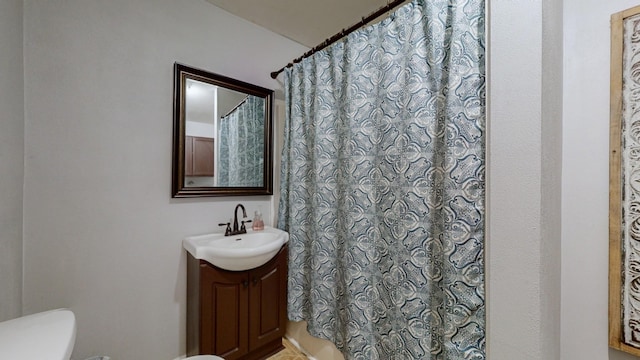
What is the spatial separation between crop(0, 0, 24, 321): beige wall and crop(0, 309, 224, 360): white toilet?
31 cm

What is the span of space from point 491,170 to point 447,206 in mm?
226

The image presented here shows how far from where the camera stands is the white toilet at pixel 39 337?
2.16 feet

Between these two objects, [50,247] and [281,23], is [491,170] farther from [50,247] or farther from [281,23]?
[50,247]

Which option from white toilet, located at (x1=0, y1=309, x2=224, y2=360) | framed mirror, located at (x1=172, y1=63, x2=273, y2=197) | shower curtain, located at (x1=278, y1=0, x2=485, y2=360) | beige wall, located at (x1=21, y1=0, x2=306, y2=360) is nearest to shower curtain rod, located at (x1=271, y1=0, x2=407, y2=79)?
shower curtain, located at (x1=278, y1=0, x2=485, y2=360)

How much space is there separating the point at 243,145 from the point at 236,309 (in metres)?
1.13

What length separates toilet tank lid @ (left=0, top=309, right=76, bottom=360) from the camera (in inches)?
26.0

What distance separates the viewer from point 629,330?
807 millimetres

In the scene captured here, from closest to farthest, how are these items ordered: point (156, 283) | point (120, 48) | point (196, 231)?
point (120, 48), point (156, 283), point (196, 231)

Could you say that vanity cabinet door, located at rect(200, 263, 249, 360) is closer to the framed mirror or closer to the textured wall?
the framed mirror

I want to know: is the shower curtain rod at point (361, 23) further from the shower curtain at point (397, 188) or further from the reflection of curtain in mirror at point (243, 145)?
Result: the reflection of curtain in mirror at point (243, 145)

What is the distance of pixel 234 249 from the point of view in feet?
4.46

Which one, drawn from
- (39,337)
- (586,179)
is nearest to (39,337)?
(39,337)

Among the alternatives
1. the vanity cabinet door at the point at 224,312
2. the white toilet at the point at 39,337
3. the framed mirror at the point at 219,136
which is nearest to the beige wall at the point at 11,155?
the white toilet at the point at 39,337

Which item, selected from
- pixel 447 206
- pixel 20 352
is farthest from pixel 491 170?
pixel 20 352
